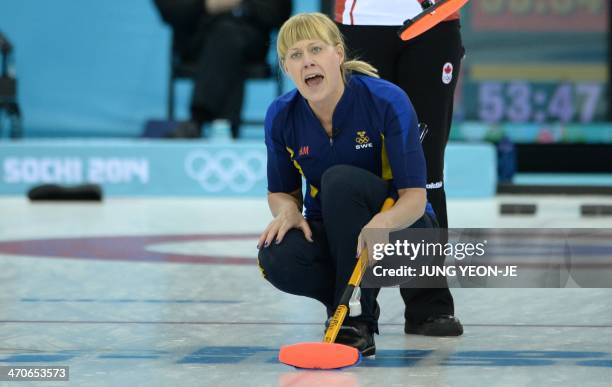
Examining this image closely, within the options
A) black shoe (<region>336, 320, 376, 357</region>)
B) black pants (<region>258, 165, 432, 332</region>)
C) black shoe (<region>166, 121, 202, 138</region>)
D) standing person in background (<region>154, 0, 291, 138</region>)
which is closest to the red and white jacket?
black pants (<region>258, 165, 432, 332</region>)

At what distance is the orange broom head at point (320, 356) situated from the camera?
2.30m

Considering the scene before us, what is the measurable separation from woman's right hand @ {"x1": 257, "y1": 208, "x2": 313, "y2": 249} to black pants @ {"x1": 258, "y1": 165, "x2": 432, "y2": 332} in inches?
0.6

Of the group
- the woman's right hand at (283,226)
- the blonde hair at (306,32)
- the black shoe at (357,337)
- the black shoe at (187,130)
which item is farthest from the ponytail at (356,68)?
the black shoe at (187,130)

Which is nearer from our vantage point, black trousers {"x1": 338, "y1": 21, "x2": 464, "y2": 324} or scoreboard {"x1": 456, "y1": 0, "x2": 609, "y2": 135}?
black trousers {"x1": 338, "y1": 21, "x2": 464, "y2": 324}

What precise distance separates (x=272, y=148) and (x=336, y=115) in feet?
0.59

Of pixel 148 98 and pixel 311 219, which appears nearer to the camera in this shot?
pixel 311 219

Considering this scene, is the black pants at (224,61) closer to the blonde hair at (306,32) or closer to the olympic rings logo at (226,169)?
the olympic rings logo at (226,169)

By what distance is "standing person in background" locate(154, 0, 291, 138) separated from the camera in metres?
7.64

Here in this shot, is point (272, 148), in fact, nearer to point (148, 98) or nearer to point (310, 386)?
point (310, 386)

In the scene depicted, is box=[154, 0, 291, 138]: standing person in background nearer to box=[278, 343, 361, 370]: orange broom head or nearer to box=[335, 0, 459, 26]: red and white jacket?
box=[335, 0, 459, 26]: red and white jacket

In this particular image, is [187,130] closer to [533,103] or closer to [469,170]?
[469,170]

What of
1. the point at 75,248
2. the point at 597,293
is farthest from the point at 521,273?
the point at 75,248

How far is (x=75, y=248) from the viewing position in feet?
15.3

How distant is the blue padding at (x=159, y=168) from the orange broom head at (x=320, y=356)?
5.31m
